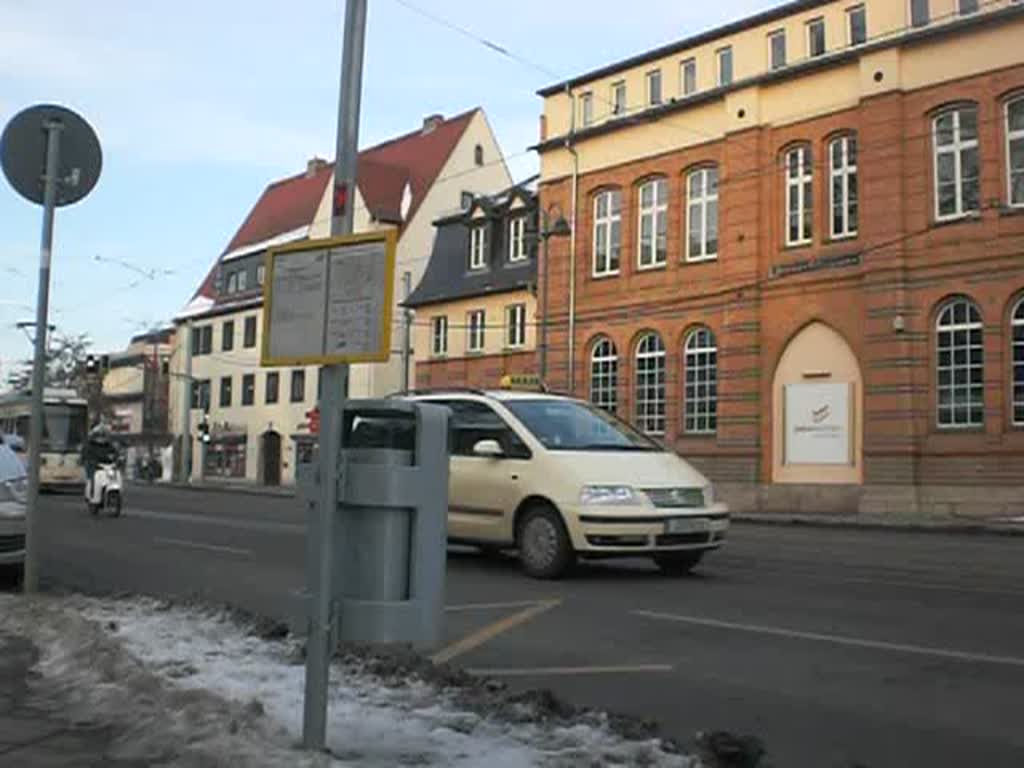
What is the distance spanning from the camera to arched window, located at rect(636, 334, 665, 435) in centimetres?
3669

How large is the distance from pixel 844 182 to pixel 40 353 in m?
26.7

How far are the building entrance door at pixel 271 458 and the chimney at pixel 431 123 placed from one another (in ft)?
61.1

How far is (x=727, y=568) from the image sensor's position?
12.1 metres

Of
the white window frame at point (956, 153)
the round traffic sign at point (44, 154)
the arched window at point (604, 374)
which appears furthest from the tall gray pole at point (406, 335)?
the round traffic sign at point (44, 154)

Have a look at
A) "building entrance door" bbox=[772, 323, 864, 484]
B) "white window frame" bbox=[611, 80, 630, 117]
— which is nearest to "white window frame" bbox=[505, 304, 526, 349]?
"white window frame" bbox=[611, 80, 630, 117]

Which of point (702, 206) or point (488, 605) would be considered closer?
point (488, 605)

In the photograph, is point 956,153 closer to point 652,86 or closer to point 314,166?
point 652,86

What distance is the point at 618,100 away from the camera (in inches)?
1539

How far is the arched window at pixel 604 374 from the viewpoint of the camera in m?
38.4

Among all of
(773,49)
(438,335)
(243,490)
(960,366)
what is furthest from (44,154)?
(243,490)

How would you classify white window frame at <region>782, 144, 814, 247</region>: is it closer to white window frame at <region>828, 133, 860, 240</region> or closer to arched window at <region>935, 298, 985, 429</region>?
white window frame at <region>828, 133, 860, 240</region>

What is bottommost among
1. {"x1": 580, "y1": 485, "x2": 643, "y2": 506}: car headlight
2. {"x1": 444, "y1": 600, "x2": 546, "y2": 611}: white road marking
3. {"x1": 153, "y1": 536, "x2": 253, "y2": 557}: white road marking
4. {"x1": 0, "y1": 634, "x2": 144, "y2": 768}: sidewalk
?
{"x1": 0, "y1": 634, "x2": 144, "y2": 768}: sidewalk

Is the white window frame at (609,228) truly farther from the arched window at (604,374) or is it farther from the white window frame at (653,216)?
the arched window at (604,374)

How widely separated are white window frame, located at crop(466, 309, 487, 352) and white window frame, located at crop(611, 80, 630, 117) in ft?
34.0
